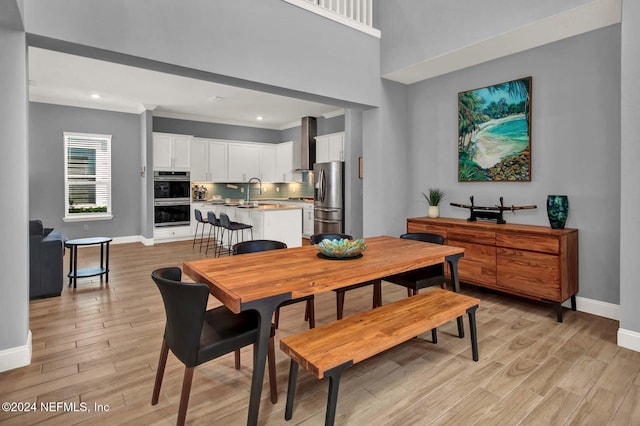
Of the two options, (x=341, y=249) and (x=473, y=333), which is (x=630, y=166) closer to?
(x=473, y=333)

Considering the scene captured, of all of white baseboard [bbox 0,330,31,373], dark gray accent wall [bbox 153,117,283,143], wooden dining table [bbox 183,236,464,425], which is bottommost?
white baseboard [bbox 0,330,31,373]

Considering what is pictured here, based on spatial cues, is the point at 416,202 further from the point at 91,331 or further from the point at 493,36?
the point at 91,331

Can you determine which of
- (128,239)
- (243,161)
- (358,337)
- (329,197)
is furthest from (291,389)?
(243,161)

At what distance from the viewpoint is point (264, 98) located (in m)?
6.64

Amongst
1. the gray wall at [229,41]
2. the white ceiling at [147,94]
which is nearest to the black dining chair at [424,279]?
the gray wall at [229,41]

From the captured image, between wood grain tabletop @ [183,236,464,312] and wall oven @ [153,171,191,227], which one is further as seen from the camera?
wall oven @ [153,171,191,227]

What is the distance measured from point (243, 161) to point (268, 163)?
2.32 feet

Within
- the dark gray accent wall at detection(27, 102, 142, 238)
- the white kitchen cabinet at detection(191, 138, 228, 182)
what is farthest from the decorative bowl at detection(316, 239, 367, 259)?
the dark gray accent wall at detection(27, 102, 142, 238)

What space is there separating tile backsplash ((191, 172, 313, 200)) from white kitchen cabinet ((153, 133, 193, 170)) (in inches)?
29.4

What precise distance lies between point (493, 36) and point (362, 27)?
5.27 ft

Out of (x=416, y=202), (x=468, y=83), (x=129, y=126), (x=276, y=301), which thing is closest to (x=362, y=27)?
(x=468, y=83)

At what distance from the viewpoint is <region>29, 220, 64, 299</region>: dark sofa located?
12.8ft

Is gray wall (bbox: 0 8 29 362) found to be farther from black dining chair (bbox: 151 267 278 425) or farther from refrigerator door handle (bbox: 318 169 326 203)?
refrigerator door handle (bbox: 318 169 326 203)

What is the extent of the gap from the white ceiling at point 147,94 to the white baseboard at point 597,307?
17.7 ft
